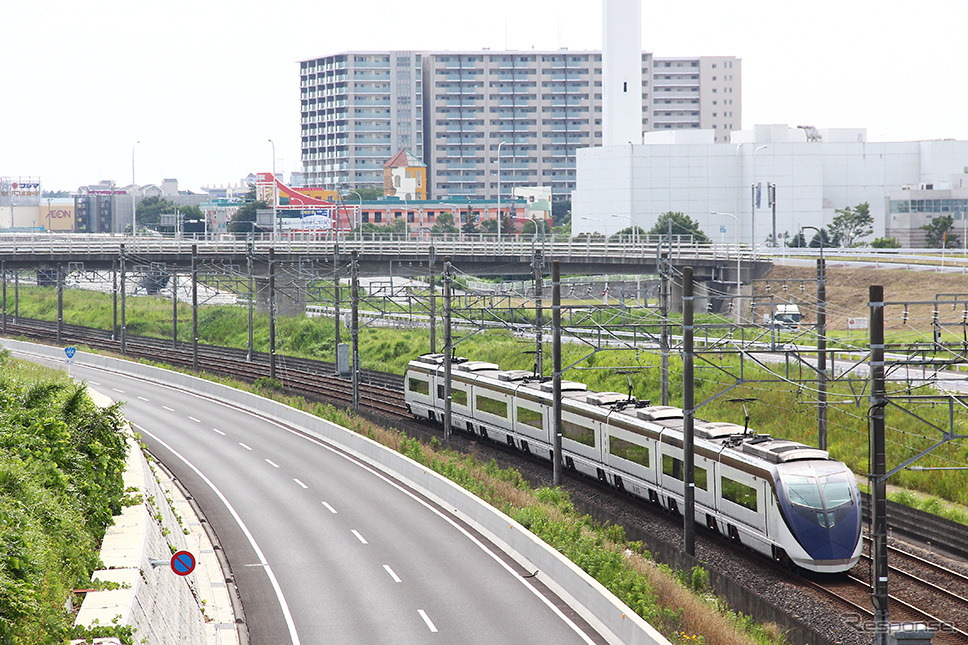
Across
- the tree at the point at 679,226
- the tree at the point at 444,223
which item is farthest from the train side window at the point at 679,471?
the tree at the point at 444,223

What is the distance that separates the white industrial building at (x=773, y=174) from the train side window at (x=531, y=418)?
91.5m

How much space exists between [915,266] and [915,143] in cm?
6336

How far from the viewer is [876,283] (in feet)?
247

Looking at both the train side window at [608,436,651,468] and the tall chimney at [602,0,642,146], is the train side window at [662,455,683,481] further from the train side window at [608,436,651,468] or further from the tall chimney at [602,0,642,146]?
the tall chimney at [602,0,642,146]

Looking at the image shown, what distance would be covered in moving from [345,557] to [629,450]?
949 cm

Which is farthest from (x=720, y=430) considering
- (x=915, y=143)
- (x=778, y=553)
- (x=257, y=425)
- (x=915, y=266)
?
(x=915, y=143)

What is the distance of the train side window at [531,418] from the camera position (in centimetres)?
3694

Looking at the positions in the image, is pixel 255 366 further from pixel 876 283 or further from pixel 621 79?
pixel 621 79

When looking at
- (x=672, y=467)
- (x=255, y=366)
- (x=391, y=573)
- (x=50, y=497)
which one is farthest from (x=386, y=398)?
(x=50, y=497)

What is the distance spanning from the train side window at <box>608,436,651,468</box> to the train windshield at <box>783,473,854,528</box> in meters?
6.83

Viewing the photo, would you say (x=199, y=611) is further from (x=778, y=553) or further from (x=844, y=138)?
(x=844, y=138)

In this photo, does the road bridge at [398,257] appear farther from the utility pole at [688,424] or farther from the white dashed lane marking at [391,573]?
the white dashed lane marking at [391,573]

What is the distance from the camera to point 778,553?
24.4m

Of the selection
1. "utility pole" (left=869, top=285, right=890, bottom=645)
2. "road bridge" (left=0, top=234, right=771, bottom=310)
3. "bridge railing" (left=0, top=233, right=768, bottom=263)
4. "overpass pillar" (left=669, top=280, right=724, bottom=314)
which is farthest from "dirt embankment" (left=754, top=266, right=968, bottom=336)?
"utility pole" (left=869, top=285, right=890, bottom=645)
